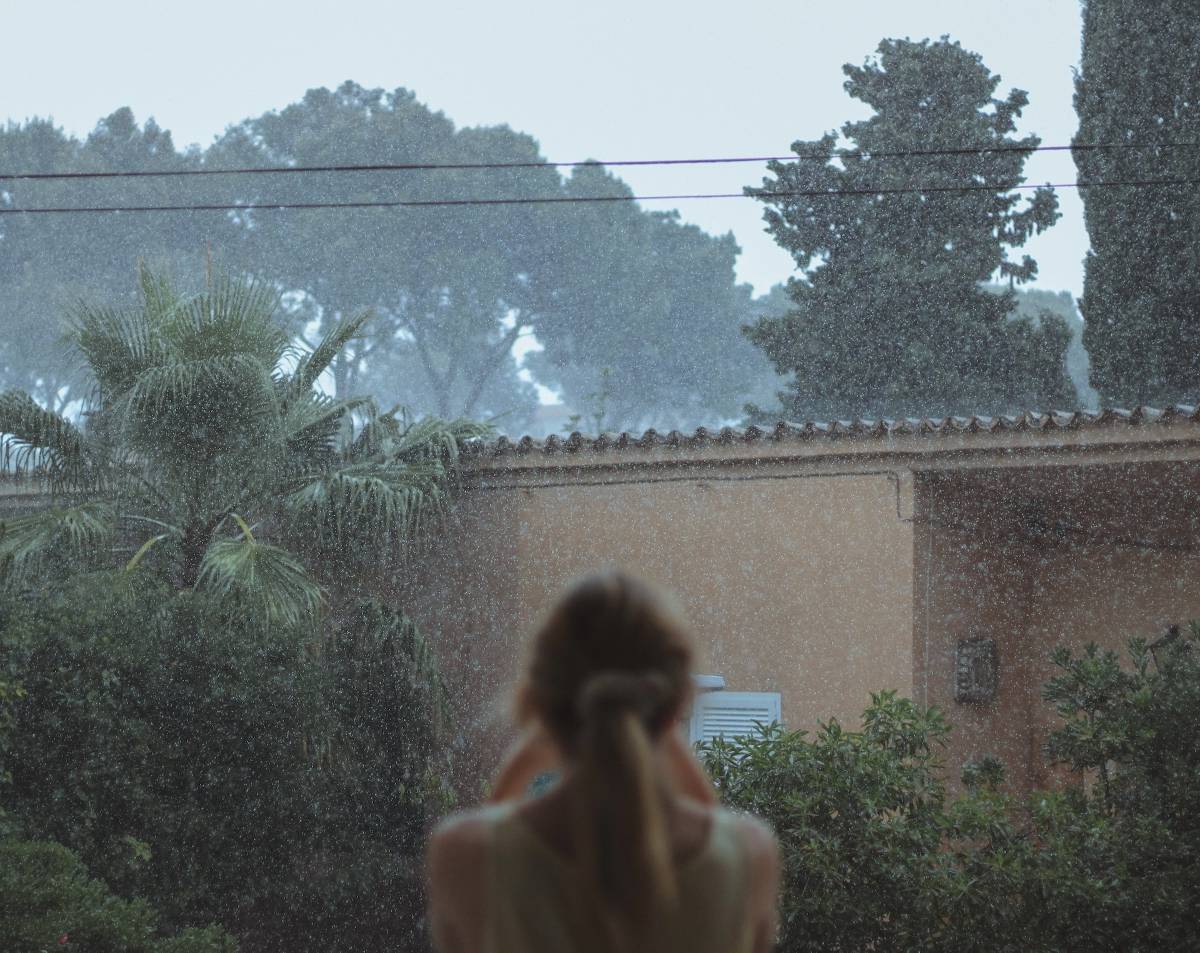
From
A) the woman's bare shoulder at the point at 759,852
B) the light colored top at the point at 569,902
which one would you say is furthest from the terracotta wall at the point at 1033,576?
the light colored top at the point at 569,902

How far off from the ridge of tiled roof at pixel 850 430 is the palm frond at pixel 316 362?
3.97 ft

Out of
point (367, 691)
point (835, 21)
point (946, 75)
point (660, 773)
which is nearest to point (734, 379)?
point (835, 21)

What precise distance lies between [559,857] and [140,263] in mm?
8750

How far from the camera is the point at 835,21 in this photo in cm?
3662

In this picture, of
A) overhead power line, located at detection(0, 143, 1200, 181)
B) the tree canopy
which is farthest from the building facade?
the tree canopy

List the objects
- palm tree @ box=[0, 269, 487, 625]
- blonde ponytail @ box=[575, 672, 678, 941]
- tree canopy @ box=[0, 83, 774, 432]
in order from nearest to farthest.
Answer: blonde ponytail @ box=[575, 672, 678, 941]
palm tree @ box=[0, 269, 487, 625]
tree canopy @ box=[0, 83, 774, 432]

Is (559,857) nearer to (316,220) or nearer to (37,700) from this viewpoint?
(37,700)

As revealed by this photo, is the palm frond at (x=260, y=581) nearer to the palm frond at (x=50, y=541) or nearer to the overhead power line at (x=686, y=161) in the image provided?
the palm frond at (x=50, y=541)

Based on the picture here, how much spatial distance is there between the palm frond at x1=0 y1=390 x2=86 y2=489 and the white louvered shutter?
4423 millimetres

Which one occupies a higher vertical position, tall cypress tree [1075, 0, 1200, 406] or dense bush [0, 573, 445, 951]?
tall cypress tree [1075, 0, 1200, 406]

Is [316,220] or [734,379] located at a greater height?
[316,220]

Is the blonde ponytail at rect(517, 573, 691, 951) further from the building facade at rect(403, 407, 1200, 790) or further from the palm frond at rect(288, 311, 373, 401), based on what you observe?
the palm frond at rect(288, 311, 373, 401)

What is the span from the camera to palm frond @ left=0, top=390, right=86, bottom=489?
30.4ft

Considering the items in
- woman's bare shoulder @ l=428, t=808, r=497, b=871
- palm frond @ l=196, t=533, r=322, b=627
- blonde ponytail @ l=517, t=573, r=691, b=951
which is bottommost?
woman's bare shoulder @ l=428, t=808, r=497, b=871
